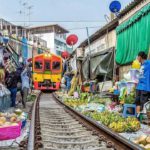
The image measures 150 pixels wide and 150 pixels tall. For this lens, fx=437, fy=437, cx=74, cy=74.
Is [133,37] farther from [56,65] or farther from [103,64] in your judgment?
[56,65]

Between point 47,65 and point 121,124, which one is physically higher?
point 47,65

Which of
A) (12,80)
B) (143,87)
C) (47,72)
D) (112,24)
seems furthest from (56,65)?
(143,87)

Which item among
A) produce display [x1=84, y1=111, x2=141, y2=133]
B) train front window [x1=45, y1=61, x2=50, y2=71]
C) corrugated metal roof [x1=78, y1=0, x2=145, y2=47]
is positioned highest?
corrugated metal roof [x1=78, y1=0, x2=145, y2=47]

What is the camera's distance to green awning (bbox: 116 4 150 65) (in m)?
16.2

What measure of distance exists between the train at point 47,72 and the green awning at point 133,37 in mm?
16269

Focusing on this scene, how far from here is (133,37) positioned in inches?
734

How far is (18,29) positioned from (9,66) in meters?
53.6

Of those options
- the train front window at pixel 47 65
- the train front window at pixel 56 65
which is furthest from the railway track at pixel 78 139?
the train front window at pixel 56 65

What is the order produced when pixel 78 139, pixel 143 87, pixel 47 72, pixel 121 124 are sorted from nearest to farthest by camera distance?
pixel 78 139
pixel 121 124
pixel 143 87
pixel 47 72

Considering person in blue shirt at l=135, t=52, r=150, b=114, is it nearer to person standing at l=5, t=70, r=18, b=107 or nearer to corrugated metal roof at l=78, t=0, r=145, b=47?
person standing at l=5, t=70, r=18, b=107

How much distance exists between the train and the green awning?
1627 cm

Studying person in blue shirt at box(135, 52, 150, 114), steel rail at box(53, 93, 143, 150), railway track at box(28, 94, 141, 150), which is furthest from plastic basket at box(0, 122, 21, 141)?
person in blue shirt at box(135, 52, 150, 114)

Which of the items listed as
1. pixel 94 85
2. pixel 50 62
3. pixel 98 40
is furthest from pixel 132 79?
pixel 50 62

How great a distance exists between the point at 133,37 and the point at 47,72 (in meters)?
20.1
